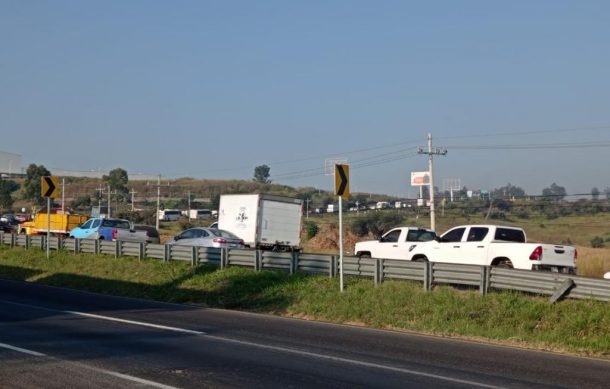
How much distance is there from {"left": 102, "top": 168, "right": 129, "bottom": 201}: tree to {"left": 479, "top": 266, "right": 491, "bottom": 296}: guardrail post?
111 m

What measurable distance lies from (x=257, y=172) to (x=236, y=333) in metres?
175

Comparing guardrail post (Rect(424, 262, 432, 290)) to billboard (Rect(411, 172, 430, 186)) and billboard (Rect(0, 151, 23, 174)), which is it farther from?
billboard (Rect(0, 151, 23, 174))

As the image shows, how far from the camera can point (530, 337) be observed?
54.1ft

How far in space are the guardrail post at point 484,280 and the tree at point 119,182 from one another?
111167mm

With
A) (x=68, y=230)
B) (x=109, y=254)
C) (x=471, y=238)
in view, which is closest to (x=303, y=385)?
(x=471, y=238)

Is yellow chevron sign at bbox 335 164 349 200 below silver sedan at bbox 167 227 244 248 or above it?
above

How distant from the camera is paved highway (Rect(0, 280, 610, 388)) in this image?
1101cm

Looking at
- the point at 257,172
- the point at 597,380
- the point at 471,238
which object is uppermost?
the point at 257,172

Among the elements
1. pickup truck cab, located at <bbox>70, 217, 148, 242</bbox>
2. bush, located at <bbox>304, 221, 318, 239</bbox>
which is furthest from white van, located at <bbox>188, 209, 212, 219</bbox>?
pickup truck cab, located at <bbox>70, 217, 148, 242</bbox>

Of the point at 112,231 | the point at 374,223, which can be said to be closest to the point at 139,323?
the point at 112,231

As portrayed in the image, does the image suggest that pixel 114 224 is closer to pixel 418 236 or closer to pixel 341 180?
pixel 418 236

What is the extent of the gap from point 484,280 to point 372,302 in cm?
278

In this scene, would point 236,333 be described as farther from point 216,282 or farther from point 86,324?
point 216,282

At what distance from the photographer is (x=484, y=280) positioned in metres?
19.8
